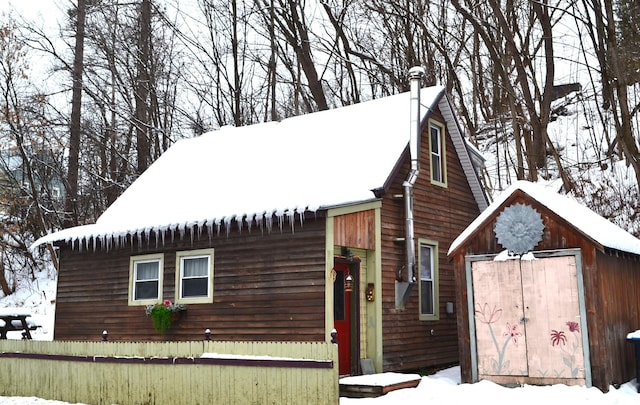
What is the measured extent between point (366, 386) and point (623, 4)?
15.7 metres

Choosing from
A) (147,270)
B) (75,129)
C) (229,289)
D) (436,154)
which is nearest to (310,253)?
(229,289)

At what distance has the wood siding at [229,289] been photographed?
481 inches

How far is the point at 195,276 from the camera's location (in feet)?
46.0

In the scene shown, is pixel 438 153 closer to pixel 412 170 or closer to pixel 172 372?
pixel 412 170

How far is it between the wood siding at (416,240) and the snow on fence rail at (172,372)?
3636 millimetres

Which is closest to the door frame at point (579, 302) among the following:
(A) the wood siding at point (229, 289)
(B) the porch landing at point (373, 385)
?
(B) the porch landing at point (373, 385)

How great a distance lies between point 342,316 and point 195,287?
332 cm

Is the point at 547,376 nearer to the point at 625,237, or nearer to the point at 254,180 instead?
the point at 625,237

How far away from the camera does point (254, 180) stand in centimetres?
1476

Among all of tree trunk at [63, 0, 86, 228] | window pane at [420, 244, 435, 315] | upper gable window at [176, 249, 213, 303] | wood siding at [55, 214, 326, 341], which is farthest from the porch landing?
tree trunk at [63, 0, 86, 228]

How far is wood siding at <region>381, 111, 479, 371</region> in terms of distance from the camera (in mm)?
13203

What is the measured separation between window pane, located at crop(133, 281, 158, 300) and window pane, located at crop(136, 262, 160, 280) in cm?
11

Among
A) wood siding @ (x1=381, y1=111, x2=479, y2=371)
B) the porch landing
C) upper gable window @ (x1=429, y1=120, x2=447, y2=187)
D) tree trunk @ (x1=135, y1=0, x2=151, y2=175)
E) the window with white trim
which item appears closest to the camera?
the porch landing

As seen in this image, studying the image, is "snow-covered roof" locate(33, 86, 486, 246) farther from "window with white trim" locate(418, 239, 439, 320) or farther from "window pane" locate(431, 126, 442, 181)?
"window with white trim" locate(418, 239, 439, 320)
